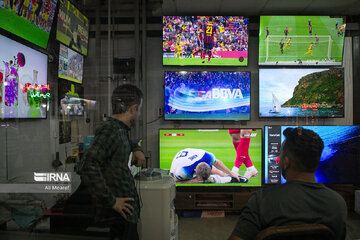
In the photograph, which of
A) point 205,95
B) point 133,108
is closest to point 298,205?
point 133,108

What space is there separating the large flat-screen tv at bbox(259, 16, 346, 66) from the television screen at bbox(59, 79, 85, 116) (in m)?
2.75

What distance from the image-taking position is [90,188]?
141cm

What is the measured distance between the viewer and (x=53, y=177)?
141cm

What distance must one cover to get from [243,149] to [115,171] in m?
2.31

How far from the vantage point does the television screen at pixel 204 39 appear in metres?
3.34

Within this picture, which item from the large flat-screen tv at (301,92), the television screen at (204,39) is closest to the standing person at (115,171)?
the television screen at (204,39)

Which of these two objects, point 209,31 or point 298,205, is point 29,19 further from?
point 209,31

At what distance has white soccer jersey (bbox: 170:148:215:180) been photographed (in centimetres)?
333

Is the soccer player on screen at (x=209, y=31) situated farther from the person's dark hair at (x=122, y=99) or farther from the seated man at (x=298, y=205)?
the seated man at (x=298, y=205)

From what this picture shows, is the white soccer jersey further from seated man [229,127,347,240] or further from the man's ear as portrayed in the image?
seated man [229,127,347,240]

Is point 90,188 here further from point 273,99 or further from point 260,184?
point 273,99

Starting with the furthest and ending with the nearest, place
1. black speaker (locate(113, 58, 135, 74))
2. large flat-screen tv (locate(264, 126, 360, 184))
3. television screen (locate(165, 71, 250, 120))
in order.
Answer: television screen (locate(165, 71, 250, 120)), large flat-screen tv (locate(264, 126, 360, 184)), black speaker (locate(113, 58, 135, 74))

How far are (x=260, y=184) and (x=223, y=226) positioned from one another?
0.79 m

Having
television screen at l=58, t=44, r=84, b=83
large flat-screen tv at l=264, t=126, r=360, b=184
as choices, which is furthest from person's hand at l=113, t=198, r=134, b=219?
large flat-screen tv at l=264, t=126, r=360, b=184
